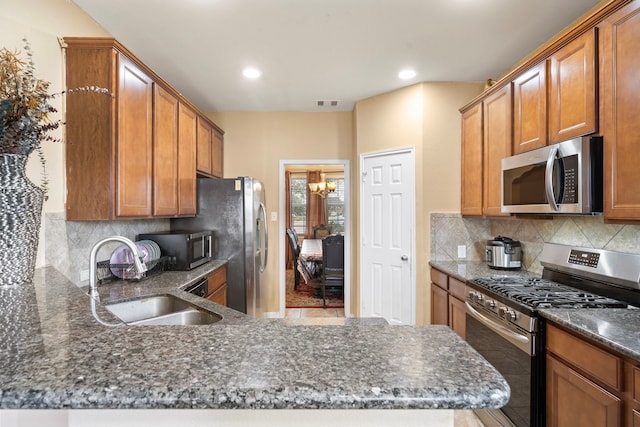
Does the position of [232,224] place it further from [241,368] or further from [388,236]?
[241,368]

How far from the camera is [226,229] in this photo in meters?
3.23

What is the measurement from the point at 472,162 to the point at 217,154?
9.20 feet

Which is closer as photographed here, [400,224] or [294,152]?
[400,224]

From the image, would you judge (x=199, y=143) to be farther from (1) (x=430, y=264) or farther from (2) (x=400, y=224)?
(1) (x=430, y=264)

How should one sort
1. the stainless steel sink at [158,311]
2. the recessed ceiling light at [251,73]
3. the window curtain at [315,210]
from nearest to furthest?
the stainless steel sink at [158,311], the recessed ceiling light at [251,73], the window curtain at [315,210]

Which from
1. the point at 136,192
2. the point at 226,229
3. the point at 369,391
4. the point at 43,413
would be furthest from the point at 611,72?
the point at 226,229

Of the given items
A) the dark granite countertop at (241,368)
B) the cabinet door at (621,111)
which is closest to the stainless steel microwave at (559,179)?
the cabinet door at (621,111)

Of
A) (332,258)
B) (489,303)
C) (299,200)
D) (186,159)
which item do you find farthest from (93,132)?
(299,200)

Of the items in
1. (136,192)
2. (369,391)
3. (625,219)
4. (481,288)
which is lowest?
(481,288)

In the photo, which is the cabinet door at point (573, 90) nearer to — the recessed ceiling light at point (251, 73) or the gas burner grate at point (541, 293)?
the gas burner grate at point (541, 293)

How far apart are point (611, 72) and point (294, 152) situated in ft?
10.2

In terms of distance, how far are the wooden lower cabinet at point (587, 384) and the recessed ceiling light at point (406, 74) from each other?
2325 millimetres

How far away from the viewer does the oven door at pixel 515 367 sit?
1610 mm

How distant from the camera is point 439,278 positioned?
9.43 feet
